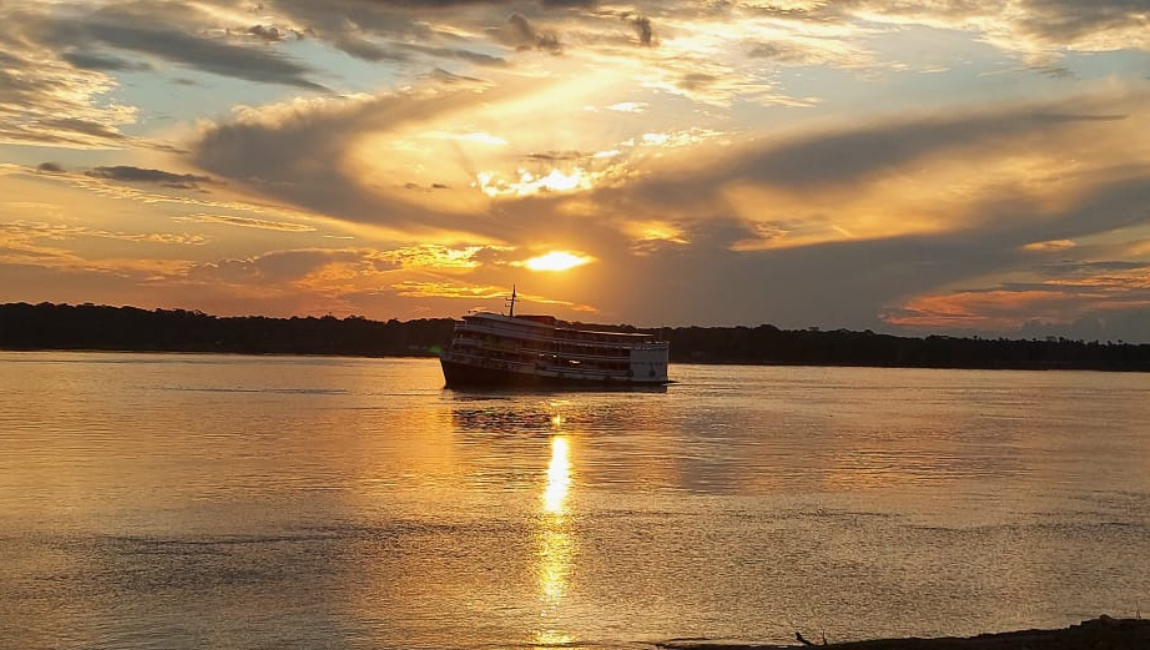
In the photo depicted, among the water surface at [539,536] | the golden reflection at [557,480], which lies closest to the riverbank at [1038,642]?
the water surface at [539,536]

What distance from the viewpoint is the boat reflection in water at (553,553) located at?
22625 mm

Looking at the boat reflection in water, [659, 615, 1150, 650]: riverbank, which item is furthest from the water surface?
[659, 615, 1150, 650]: riverbank

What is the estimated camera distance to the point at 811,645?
19562mm

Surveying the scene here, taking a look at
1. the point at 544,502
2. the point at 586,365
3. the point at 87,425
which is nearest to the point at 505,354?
the point at 586,365

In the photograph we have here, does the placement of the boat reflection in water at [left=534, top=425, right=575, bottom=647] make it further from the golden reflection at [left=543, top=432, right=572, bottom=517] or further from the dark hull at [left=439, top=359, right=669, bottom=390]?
the dark hull at [left=439, top=359, right=669, bottom=390]

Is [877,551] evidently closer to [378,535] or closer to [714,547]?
[714,547]

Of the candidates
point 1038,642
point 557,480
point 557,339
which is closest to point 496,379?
point 557,339

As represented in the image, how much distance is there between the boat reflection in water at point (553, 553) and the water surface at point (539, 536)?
0.44 feet

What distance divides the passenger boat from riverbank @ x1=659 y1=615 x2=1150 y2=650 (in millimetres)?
112557

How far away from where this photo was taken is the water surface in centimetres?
2333

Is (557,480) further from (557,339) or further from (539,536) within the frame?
(557,339)

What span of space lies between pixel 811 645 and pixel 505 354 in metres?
116

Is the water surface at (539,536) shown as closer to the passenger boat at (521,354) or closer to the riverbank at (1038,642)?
the riverbank at (1038,642)

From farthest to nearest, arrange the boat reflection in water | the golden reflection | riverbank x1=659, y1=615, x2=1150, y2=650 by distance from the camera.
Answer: the golden reflection → the boat reflection in water → riverbank x1=659, y1=615, x2=1150, y2=650
